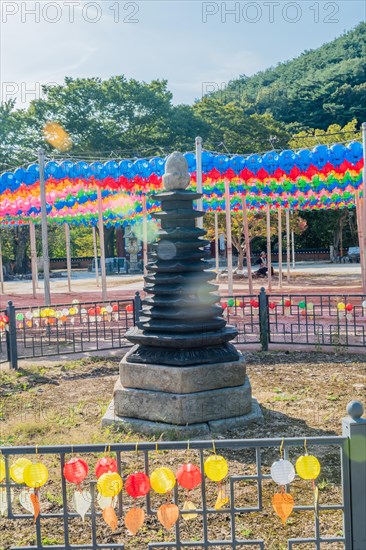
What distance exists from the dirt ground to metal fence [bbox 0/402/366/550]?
0.8 inches

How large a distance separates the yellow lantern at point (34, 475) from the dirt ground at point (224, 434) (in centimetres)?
124

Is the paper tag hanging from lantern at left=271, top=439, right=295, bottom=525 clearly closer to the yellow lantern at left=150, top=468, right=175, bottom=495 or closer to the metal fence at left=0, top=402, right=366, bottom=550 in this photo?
the metal fence at left=0, top=402, right=366, bottom=550

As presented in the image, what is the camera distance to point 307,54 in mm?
99000

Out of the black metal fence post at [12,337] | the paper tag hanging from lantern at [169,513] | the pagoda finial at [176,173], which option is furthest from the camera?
the black metal fence post at [12,337]

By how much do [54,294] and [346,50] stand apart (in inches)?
3164

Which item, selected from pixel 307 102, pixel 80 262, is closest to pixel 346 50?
pixel 307 102

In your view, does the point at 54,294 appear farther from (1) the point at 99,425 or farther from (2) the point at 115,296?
(1) the point at 99,425

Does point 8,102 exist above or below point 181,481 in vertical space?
above

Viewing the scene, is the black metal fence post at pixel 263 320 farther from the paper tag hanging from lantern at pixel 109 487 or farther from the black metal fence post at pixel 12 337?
the paper tag hanging from lantern at pixel 109 487

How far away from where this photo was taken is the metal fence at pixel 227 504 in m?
3.28

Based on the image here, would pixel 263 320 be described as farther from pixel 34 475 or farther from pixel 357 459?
pixel 34 475

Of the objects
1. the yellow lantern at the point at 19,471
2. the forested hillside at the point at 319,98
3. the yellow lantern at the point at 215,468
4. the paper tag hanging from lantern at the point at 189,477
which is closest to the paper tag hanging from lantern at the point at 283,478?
the yellow lantern at the point at 215,468

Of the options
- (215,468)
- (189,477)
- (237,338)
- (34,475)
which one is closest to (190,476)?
(189,477)

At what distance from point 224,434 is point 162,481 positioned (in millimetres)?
3344
